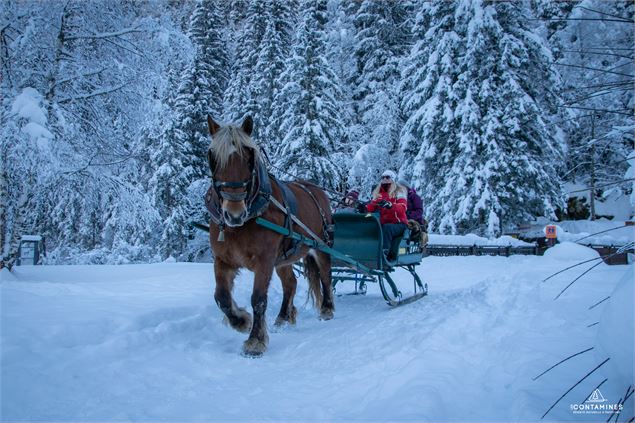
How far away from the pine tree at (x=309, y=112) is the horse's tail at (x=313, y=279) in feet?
37.8

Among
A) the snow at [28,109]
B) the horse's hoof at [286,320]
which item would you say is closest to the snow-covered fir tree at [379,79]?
the horse's hoof at [286,320]

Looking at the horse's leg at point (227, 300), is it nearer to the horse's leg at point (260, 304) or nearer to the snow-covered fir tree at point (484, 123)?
the horse's leg at point (260, 304)

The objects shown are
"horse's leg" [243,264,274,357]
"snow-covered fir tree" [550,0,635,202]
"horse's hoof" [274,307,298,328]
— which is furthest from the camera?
"horse's hoof" [274,307,298,328]

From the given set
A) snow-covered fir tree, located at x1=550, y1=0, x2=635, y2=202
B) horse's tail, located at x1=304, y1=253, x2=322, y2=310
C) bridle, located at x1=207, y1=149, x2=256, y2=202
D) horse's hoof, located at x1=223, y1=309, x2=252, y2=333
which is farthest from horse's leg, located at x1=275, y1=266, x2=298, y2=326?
snow-covered fir tree, located at x1=550, y1=0, x2=635, y2=202

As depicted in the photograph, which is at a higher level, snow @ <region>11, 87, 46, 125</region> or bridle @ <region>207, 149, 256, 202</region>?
snow @ <region>11, 87, 46, 125</region>

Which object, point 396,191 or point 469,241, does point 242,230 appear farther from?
point 469,241

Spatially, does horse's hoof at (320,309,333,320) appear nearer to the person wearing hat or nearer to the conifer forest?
the conifer forest

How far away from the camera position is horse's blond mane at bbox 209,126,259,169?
3851mm

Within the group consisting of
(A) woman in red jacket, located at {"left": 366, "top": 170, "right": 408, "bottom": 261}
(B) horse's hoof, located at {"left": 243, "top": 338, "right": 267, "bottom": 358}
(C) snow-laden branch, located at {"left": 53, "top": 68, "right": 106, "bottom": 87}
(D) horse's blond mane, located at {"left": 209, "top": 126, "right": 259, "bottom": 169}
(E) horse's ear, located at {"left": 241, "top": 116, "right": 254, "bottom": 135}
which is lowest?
(B) horse's hoof, located at {"left": 243, "top": 338, "right": 267, "bottom": 358}

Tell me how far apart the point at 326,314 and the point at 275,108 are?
15.4 metres

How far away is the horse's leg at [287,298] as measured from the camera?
213 inches

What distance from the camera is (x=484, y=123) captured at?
1734 centimetres

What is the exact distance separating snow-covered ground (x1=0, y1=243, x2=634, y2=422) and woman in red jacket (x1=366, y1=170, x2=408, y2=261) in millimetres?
1350

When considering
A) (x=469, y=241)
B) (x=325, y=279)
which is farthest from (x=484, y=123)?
(x=325, y=279)
